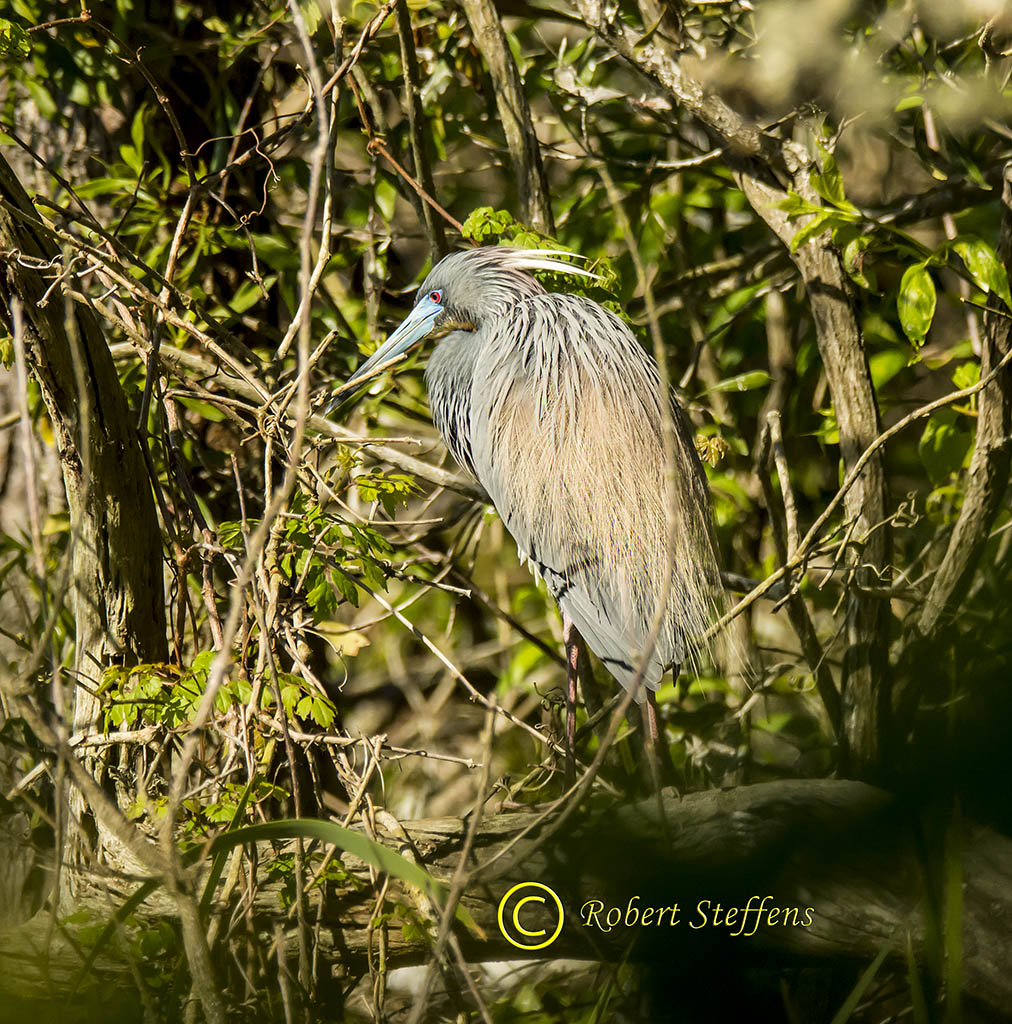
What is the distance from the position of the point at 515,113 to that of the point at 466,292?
0.43 metres

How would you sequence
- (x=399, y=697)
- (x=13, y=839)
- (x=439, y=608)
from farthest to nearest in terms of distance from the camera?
1. (x=399, y=697)
2. (x=439, y=608)
3. (x=13, y=839)

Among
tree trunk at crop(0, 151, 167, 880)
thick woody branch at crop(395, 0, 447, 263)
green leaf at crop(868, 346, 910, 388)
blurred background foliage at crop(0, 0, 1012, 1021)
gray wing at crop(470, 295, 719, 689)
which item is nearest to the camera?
tree trunk at crop(0, 151, 167, 880)

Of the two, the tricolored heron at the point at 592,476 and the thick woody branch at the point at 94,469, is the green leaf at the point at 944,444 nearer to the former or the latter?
the tricolored heron at the point at 592,476

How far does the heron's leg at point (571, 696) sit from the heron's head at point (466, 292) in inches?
28.7

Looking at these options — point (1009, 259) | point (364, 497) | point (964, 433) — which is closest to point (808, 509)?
point (964, 433)

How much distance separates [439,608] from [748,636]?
0.92 m

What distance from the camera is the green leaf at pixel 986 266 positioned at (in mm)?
1812

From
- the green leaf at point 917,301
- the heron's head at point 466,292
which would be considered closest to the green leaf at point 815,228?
the green leaf at point 917,301

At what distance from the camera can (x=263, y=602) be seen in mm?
1776

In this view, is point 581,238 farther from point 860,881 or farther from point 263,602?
point 860,881

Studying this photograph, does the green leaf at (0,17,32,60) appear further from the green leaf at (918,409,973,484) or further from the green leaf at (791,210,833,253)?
the green leaf at (918,409,973,484)

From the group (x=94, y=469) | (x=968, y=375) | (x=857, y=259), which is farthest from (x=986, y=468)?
(x=94, y=469)

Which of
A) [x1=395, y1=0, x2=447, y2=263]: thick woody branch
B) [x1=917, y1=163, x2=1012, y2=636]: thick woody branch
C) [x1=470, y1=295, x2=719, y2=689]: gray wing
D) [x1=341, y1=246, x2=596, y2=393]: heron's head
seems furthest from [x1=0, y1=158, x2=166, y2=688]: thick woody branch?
[x1=917, y1=163, x2=1012, y2=636]: thick woody branch

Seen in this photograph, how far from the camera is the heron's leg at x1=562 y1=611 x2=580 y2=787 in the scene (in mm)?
1918
